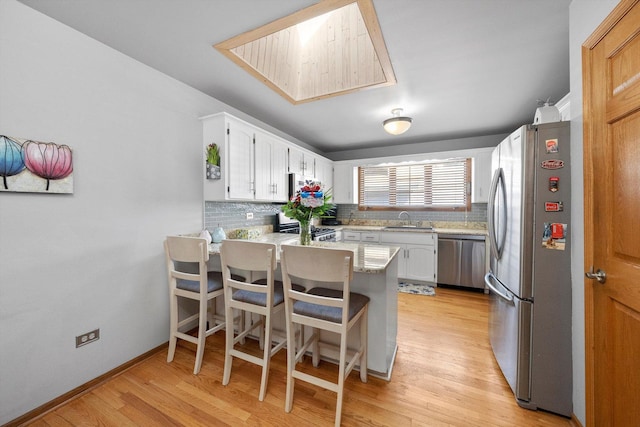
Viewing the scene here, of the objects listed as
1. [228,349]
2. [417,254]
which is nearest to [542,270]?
[228,349]

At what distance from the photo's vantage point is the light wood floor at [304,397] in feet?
4.91

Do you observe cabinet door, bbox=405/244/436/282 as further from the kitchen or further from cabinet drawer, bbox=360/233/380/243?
the kitchen

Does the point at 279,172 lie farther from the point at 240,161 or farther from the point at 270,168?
the point at 240,161

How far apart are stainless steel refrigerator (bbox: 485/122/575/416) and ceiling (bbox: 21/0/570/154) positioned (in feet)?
2.47

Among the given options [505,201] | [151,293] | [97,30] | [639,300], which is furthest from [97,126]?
[639,300]

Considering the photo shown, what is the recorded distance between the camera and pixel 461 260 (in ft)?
12.4

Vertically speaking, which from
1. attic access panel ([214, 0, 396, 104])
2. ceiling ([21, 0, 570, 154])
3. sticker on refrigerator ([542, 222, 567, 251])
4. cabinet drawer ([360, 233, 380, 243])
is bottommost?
cabinet drawer ([360, 233, 380, 243])

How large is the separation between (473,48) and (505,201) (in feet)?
3.95

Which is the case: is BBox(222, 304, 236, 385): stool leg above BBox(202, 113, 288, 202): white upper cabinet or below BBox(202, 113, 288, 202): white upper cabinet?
below

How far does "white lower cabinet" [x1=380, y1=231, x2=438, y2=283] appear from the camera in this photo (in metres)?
3.94

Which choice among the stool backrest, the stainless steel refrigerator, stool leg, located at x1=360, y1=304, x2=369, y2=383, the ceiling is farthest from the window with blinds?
the stool backrest

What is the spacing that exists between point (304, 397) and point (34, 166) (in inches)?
90.4

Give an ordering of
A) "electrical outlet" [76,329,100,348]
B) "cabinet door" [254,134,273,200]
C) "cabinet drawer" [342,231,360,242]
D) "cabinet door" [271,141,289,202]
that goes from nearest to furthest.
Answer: "electrical outlet" [76,329,100,348] < "cabinet door" [254,134,273,200] < "cabinet door" [271,141,289,202] < "cabinet drawer" [342,231,360,242]

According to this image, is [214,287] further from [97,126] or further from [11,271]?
[97,126]
